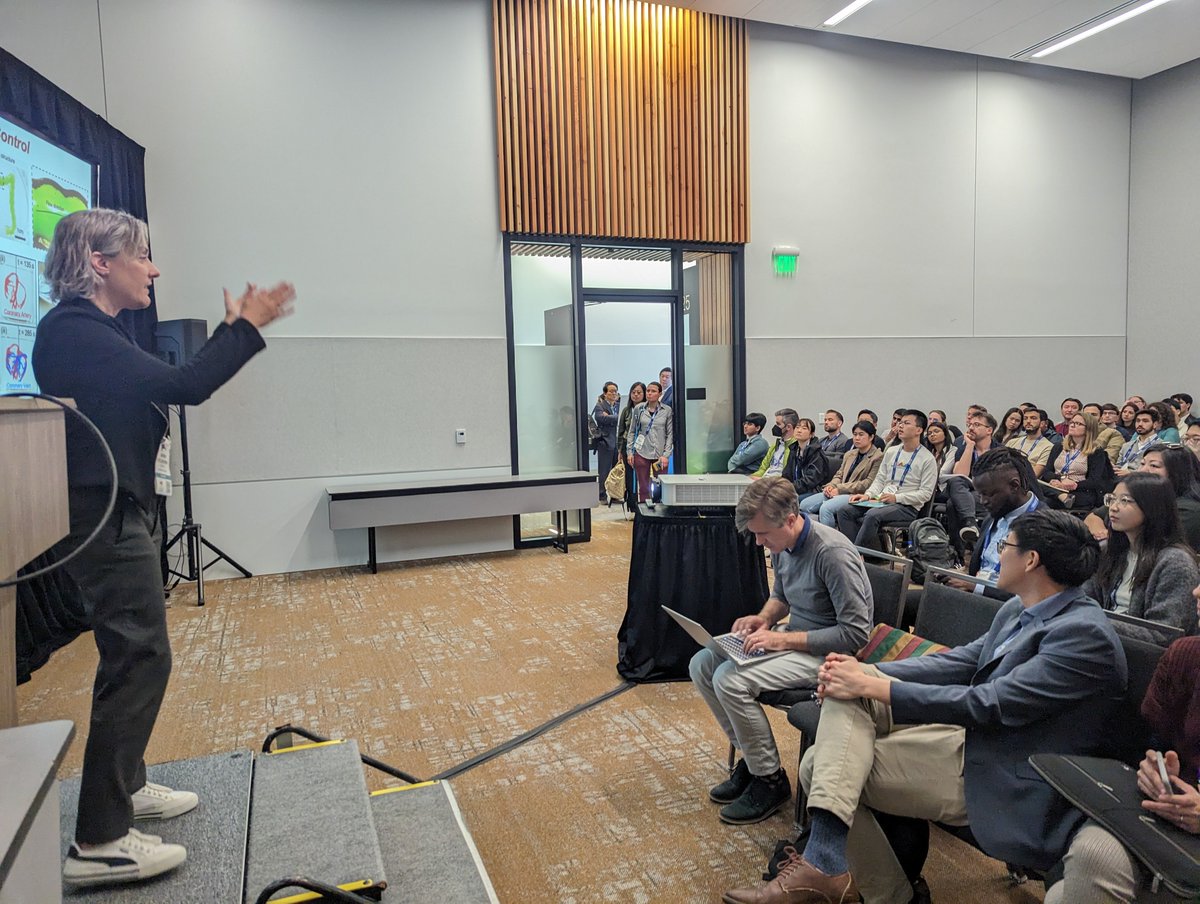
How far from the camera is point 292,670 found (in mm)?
4254

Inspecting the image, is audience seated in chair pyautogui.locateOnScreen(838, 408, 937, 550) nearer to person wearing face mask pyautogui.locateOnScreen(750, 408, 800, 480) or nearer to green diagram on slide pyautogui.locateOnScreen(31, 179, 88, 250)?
person wearing face mask pyautogui.locateOnScreen(750, 408, 800, 480)

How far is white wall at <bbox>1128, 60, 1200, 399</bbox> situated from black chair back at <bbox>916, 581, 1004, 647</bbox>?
29.5ft

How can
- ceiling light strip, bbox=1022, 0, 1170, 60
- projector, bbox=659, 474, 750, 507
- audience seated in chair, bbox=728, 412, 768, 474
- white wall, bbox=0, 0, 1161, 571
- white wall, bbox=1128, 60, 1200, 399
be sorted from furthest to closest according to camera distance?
1. white wall, bbox=1128, 60, 1200, 399
2. ceiling light strip, bbox=1022, 0, 1170, 60
3. audience seated in chair, bbox=728, 412, 768, 474
4. white wall, bbox=0, 0, 1161, 571
5. projector, bbox=659, 474, 750, 507

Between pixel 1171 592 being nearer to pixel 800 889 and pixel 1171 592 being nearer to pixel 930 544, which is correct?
pixel 800 889

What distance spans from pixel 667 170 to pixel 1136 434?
Result: 5057 millimetres

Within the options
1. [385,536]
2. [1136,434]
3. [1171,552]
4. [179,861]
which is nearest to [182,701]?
[179,861]

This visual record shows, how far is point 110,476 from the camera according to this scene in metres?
1.78

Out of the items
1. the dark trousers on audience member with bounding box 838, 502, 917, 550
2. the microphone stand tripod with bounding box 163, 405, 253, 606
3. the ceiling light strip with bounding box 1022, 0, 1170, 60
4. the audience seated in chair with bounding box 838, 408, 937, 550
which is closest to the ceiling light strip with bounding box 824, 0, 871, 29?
the ceiling light strip with bounding box 1022, 0, 1170, 60

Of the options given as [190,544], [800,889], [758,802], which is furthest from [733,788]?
[190,544]

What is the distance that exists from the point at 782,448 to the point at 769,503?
4.67 meters

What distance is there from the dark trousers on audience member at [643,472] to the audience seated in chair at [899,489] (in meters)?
2.67

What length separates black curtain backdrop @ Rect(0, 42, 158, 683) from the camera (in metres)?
4.11

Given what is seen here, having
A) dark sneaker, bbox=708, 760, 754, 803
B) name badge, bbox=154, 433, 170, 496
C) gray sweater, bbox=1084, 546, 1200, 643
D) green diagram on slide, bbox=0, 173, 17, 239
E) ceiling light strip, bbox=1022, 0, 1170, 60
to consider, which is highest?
ceiling light strip, bbox=1022, 0, 1170, 60

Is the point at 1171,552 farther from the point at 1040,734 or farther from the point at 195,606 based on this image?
the point at 195,606
